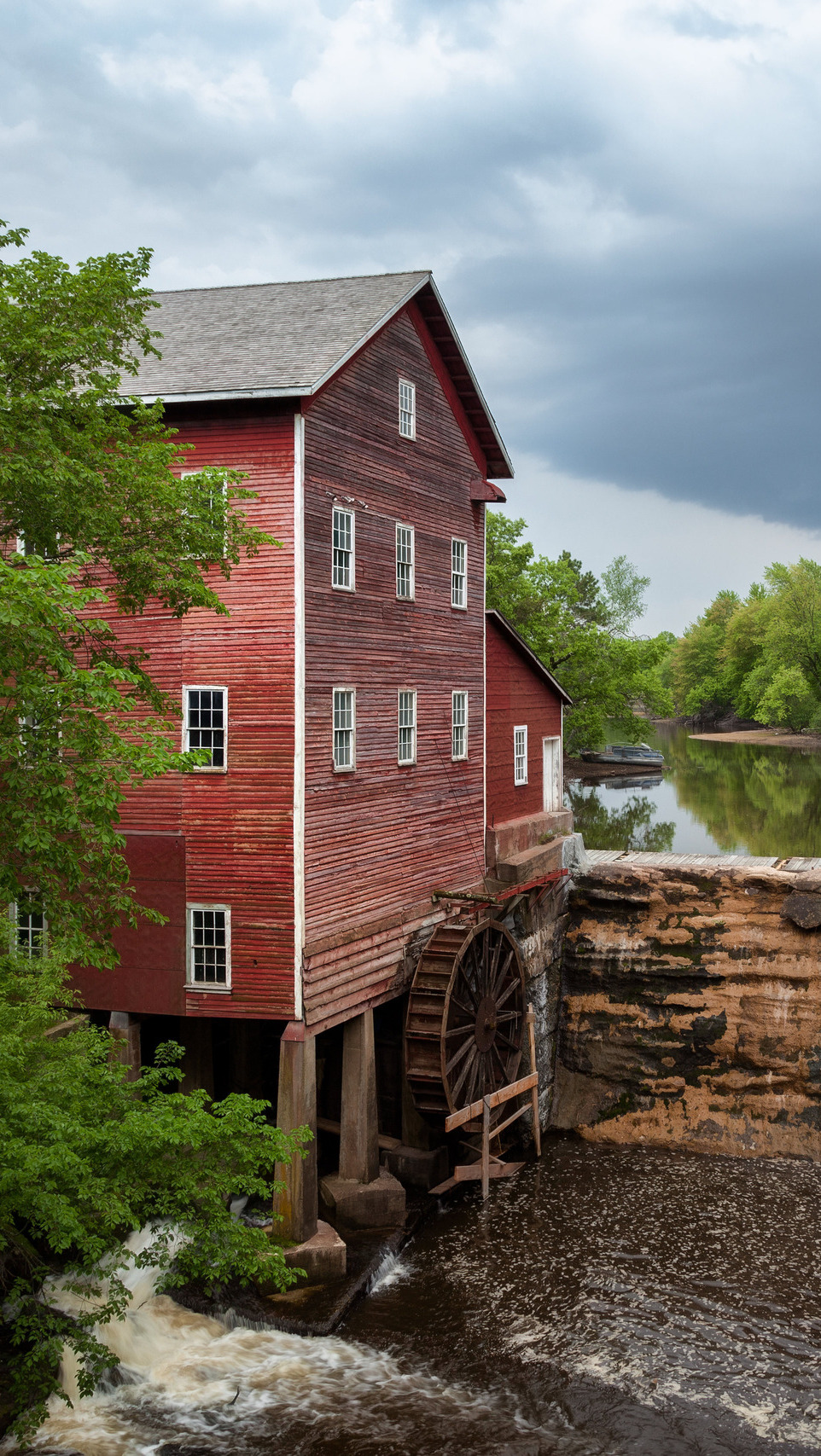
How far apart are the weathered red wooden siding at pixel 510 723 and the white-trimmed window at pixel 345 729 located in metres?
6.54

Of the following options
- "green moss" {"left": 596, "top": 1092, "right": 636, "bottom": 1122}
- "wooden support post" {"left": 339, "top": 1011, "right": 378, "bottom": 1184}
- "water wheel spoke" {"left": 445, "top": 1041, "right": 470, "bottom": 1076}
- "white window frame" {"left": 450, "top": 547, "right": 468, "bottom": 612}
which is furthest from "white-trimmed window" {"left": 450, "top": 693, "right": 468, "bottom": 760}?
"green moss" {"left": 596, "top": 1092, "right": 636, "bottom": 1122}

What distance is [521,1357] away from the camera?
1359 centimetres

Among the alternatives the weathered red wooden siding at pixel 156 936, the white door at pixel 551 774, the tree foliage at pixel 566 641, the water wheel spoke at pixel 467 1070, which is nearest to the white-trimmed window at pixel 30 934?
the weathered red wooden siding at pixel 156 936

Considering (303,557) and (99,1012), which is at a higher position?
(303,557)

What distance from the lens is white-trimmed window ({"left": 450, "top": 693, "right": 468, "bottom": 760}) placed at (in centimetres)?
2134

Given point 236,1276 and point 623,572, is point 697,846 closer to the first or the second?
point 236,1276

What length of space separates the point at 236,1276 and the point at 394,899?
6.08m

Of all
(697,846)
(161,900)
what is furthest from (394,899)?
(697,846)

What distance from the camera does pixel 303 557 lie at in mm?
15594

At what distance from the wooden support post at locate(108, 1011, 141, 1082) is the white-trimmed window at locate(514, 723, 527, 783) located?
11.3m

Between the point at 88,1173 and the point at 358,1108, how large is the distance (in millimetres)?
7559

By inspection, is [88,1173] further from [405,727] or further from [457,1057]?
[405,727]

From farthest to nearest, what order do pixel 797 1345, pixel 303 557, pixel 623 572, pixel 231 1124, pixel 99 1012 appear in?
1. pixel 623 572
2. pixel 99 1012
3. pixel 303 557
4. pixel 797 1345
5. pixel 231 1124

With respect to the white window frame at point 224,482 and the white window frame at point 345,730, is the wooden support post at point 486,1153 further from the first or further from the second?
the white window frame at point 224,482
